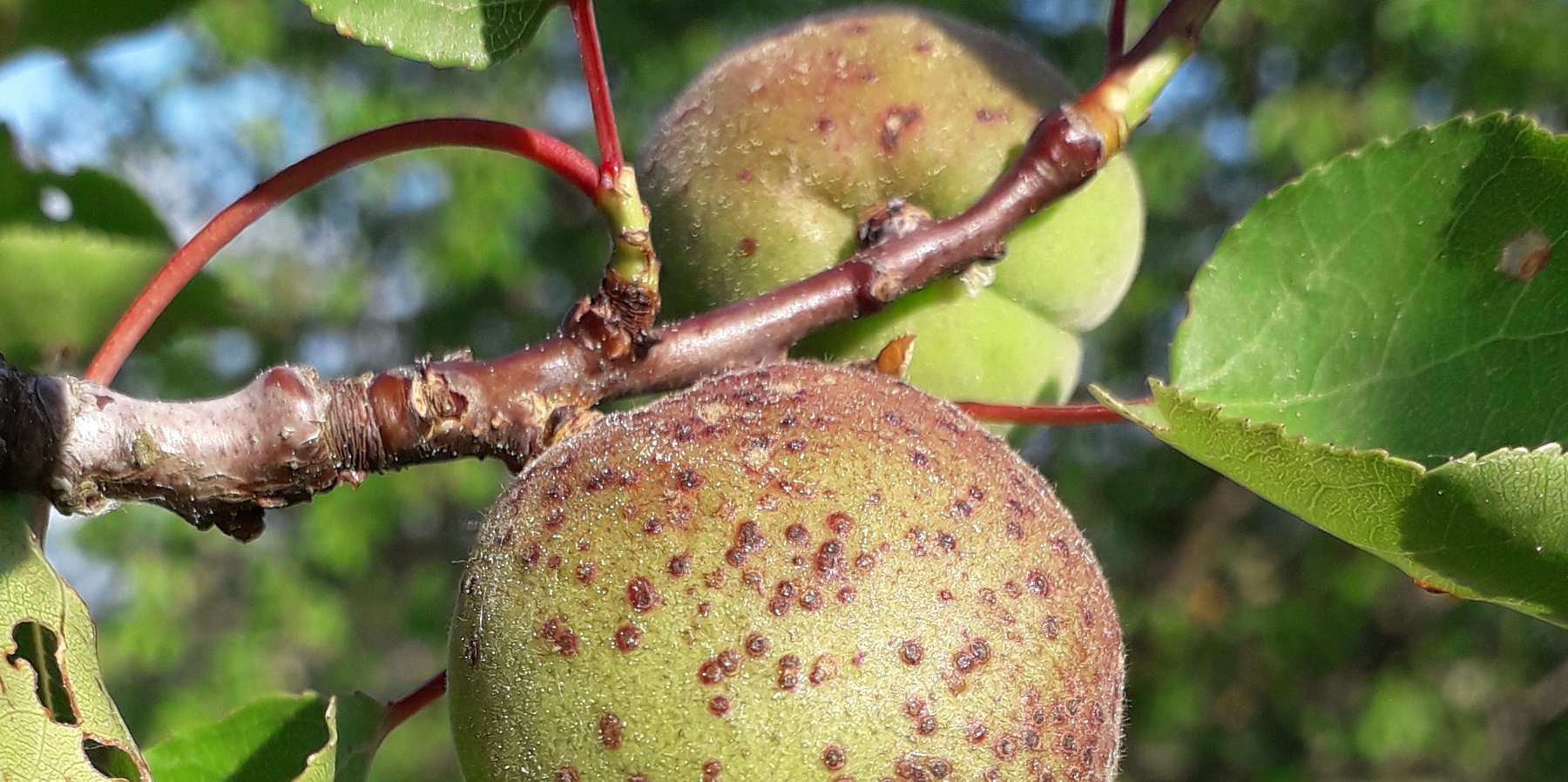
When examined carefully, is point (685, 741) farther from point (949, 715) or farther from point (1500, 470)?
point (1500, 470)

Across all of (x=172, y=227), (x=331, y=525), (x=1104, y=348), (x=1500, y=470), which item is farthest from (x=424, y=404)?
(x=1104, y=348)

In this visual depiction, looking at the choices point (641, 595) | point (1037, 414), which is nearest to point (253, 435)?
point (641, 595)

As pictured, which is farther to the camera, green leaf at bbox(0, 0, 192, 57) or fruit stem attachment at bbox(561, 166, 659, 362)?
green leaf at bbox(0, 0, 192, 57)

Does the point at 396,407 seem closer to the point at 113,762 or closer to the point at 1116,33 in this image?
the point at 113,762

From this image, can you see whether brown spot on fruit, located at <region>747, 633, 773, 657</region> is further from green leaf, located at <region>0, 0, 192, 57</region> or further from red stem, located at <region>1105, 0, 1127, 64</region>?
green leaf, located at <region>0, 0, 192, 57</region>

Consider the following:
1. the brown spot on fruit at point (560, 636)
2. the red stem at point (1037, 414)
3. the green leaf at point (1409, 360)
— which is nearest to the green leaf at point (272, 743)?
the brown spot on fruit at point (560, 636)

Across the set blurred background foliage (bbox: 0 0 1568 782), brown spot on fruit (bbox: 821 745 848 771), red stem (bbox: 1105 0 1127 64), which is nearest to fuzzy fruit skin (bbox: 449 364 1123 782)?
brown spot on fruit (bbox: 821 745 848 771)
